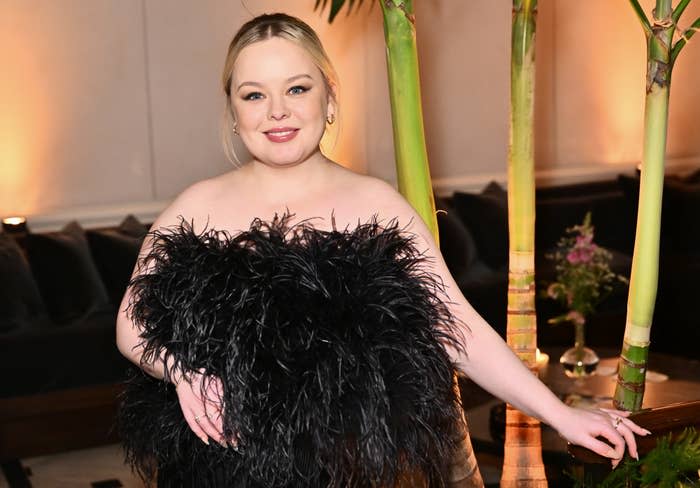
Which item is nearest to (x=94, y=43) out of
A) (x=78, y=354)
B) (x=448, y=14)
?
(x=78, y=354)

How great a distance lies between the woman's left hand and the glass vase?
2278 millimetres

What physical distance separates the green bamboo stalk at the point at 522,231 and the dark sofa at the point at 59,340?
261cm

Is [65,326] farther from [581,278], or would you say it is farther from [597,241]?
[597,241]

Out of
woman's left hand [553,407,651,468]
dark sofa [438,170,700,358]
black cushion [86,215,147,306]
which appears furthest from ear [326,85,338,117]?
dark sofa [438,170,700,358]

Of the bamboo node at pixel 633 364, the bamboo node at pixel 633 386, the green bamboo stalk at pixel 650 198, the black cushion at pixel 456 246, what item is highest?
the green bamboo stalk at pixel 650 198

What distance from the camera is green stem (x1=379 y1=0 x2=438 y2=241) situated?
86.0 inches

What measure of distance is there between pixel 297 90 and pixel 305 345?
1.44ft

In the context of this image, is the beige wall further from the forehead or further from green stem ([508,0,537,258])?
the forehead

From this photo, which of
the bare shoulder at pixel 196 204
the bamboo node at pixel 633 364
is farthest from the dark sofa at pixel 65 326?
the bamboo node at pixel 633 364

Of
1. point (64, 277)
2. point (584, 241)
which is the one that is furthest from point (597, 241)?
point (64, 277)

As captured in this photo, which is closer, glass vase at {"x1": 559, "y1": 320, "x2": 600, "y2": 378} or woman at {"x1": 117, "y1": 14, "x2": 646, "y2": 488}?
woman at {"x1": 117, "y1": 14, "x2": 646, "y2": 488}

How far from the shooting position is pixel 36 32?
5.28 metres

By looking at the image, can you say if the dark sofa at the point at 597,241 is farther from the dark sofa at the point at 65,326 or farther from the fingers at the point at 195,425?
the fingers at the point at 195,425

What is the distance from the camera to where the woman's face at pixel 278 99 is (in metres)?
1.85
